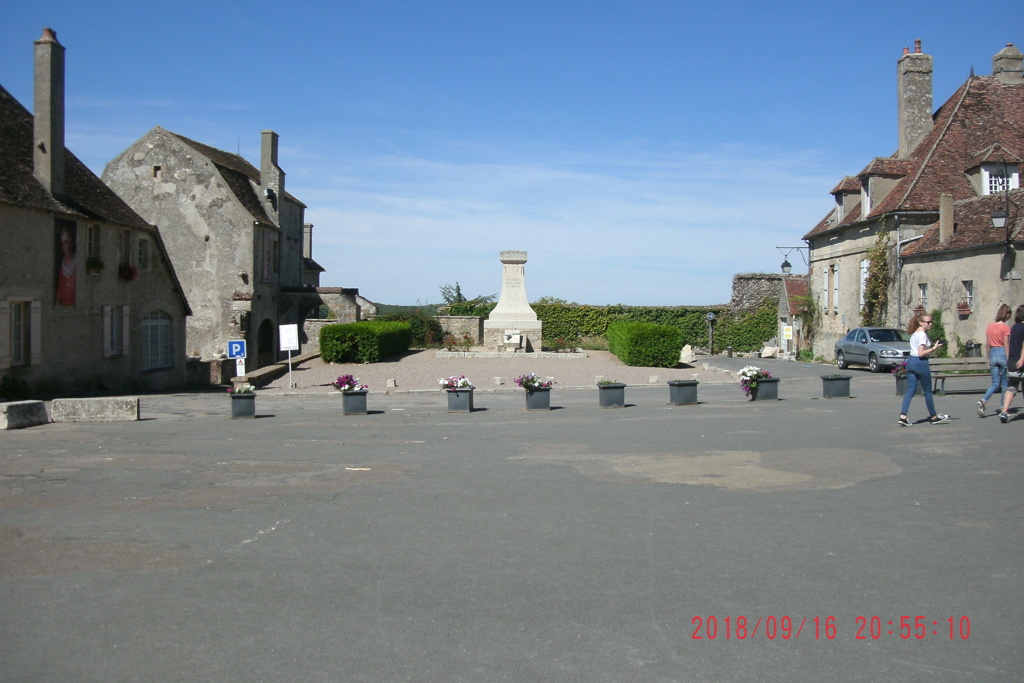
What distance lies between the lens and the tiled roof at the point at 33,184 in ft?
67.8

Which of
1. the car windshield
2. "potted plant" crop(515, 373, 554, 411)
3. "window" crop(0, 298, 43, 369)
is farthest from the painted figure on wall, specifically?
the car windshield

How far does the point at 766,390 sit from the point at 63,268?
17.8m

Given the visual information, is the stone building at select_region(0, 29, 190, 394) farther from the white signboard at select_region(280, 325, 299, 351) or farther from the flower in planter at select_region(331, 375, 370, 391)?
the flower in planter at select_region(331, 375, 370, 391)

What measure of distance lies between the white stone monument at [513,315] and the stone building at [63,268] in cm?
1255

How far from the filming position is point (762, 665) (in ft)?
13.8

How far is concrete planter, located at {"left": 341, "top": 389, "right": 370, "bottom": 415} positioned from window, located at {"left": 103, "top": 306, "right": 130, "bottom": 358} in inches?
438

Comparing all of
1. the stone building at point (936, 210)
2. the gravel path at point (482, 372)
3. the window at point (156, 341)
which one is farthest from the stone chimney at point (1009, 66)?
the window at point (156, 341)

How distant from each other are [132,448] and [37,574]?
20.1 ft

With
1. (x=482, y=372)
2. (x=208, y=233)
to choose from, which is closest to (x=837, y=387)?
(x=482, y=372)

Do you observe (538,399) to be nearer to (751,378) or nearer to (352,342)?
(751,378)

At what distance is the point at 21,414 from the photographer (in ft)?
45.7

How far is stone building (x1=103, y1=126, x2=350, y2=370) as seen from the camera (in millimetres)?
34312

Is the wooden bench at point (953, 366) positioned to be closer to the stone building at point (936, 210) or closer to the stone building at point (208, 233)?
the stone building at point (936, 210)

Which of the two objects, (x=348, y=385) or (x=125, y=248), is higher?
(x=125, y=248)
